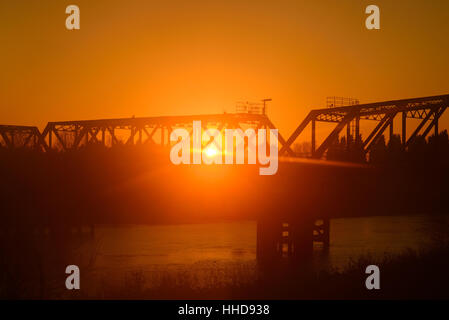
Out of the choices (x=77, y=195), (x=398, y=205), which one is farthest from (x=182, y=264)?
(x=398, y=205)

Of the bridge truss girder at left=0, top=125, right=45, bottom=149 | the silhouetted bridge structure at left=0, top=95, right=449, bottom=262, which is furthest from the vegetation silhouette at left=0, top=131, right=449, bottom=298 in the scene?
the bridge truss girder at left=0, top=125, right=45, bottom=149

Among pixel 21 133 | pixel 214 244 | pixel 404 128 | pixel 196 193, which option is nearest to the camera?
pixel 196 193

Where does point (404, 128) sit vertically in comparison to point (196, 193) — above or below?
above

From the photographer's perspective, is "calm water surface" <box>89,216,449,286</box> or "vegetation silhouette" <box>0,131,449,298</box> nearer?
"vegetation silhouette" <box>0,131,449,298</box>

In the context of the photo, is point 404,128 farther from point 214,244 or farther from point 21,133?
point 21,133

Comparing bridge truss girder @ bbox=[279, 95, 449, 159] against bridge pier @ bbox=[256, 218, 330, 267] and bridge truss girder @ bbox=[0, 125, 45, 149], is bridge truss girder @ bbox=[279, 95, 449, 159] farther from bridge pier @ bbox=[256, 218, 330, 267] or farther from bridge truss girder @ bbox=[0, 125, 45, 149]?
bridge truss girder @ bbox=[0, 125, 45, 149]

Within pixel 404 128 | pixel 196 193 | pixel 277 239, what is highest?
pixel 404 128

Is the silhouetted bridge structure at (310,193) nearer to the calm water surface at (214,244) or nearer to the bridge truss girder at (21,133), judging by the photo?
the calm water surface at (214,244)

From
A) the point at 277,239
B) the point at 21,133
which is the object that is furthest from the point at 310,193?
the point at 21,133

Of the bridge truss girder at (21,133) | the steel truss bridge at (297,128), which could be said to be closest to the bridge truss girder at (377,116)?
the steel truss bridge at (297,128)

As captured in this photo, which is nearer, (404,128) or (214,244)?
(404,128)

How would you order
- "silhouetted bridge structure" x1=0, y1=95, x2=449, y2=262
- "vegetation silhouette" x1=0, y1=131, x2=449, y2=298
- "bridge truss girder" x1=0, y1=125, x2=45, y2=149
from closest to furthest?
"vegetation silhouette" x1=0, y1=131, x2=449, y2=298, "silhouetted bridge structure" x1=0, y1=95, x2=449, y2=262, "bridge truss girder" x1=0, y1=125, x2=45, y2=149

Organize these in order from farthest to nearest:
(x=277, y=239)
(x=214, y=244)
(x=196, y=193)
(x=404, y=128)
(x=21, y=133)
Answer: (x=21, y=133) → (x=214, y=244) → (x=277, y=239) → (x=404, y=128) → (x=196, y=193)
